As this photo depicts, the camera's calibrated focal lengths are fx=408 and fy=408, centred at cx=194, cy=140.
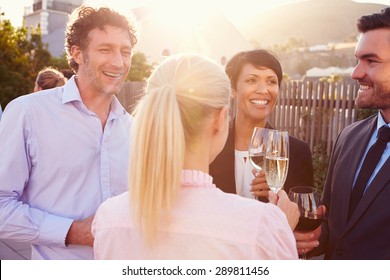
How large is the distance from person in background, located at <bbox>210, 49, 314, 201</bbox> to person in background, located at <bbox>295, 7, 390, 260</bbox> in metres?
0.19

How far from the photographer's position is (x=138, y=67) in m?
14.4

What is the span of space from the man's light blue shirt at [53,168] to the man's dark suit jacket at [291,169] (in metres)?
0.58

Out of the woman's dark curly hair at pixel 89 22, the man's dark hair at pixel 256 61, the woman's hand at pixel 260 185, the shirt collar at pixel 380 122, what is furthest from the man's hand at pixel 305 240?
the woman's dark curly hair at pixel 89 22

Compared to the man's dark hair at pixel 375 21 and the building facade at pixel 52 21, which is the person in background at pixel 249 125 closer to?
the man's dark hair at pixel 375 21

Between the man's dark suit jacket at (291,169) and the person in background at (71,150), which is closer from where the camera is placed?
the person in background at (71,150)

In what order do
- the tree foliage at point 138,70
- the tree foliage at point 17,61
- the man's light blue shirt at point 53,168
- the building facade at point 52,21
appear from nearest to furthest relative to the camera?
the man's light blue shirt at point 53,168 → the tree foliage at point 17,61 → the building facade at point 52,21 → the tree foliage at point 138,70

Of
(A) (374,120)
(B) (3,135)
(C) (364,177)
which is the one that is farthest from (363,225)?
(B) (3,135)

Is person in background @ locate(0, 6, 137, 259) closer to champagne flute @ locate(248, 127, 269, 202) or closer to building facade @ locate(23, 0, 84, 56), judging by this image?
champagne flute @ locate(248, 127, 269, 202)

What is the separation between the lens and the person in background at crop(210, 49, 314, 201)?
228 cm

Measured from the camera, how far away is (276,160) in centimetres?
167

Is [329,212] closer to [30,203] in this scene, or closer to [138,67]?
[30,203]

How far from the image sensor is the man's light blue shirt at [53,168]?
175 centimetres

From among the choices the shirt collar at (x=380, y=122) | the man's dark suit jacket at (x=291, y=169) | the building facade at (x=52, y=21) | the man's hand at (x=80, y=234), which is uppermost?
the building facade at (x=52, y=21)

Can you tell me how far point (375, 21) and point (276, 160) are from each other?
1.03 metres
